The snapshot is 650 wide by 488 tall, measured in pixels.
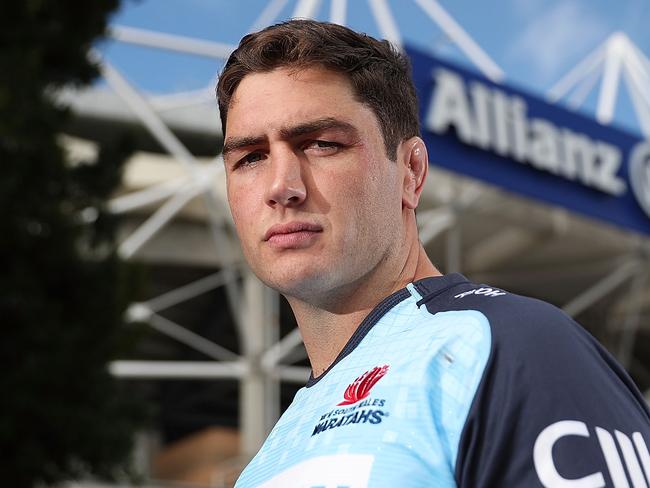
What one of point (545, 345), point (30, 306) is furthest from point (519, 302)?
point (30, 306)

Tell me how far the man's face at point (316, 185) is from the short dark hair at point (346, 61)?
0.02 m

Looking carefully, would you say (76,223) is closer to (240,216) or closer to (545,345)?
(240,216)

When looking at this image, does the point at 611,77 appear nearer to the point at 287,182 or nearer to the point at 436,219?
the point at 436,219

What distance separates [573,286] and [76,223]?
20.1 m

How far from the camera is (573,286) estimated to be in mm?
28469

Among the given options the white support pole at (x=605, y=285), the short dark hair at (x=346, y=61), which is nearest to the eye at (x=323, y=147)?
the short dark hair at (x=346, y=61)

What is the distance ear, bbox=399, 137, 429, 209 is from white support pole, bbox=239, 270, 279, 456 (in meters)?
19.5

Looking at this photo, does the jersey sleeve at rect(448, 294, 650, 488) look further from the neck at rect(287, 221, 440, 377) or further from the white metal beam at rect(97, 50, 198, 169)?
the white metal beam at rect(97, 50, 198, 169)

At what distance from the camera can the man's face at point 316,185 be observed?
1.91 metres

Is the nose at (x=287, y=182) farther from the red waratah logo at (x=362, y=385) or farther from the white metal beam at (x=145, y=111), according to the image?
the white metal beam at (x=145, y=111)

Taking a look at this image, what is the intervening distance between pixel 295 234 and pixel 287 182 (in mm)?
99

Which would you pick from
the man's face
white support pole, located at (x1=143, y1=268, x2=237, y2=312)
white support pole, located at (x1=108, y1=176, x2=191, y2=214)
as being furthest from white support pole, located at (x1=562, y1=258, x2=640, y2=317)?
the man's face

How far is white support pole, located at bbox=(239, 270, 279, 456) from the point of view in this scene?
2164 centimetres

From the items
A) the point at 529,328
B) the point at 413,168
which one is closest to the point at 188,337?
the point at 413,168
